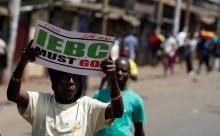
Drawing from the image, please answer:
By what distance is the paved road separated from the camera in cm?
1210

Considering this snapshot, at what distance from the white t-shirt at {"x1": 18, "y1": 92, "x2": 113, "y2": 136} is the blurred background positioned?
15.3 feet

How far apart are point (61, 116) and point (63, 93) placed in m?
0.14

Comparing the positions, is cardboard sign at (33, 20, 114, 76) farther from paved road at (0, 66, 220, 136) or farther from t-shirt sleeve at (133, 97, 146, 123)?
paved road at (0, 66, 220, 136)

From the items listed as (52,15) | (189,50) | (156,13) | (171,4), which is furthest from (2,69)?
(171,4)

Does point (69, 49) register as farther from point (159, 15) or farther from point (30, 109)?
point (159, 15)

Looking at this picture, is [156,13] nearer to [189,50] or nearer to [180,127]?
[189,50]

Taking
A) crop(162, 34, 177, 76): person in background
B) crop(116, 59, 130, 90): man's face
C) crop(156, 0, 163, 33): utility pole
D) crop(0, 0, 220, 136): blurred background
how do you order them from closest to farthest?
crop(116, 59, 130, 90): man's face → crop(0, 0, 220, 136): blurred background → crop(162, 34, 177, 76): person in background → crop(156, 0, 163, 33): utility pole

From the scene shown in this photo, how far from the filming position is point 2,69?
18.7 m

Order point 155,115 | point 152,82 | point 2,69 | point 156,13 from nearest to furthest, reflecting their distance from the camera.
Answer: point 155,115
point 2,69
point 152,82
point 156,13

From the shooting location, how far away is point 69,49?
417 cm

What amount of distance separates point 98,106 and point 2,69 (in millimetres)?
14755

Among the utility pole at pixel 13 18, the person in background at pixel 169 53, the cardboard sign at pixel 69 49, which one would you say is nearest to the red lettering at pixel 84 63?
the cardboard sign at pixel 69 49

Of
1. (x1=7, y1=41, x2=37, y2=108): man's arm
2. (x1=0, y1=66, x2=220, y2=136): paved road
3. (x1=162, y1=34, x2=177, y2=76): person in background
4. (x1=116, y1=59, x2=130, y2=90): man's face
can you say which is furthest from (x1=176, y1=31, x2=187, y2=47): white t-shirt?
(x1=7, y1=41, x2=37, y2=108): man's arm

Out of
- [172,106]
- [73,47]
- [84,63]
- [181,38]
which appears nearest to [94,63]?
[84,63]
